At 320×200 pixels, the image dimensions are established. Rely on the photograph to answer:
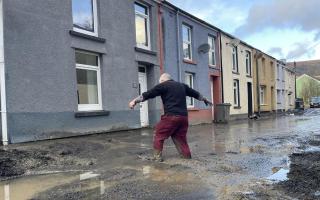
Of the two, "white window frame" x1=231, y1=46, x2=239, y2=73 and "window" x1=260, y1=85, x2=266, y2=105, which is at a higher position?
"white window frame" x1=231, y1=46, x2=239, y2=73

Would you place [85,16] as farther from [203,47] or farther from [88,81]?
[203,47]

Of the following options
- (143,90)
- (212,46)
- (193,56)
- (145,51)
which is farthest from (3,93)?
(212,46)

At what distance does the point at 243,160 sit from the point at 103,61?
7.17 m

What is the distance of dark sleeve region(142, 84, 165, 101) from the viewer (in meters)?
7.91

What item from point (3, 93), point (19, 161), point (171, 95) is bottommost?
point (19, 161)

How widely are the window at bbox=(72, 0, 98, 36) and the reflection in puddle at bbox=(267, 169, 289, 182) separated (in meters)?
8.34

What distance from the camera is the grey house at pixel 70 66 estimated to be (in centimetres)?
1027

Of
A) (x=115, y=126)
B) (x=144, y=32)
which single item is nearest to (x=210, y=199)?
(x=115, y=126)

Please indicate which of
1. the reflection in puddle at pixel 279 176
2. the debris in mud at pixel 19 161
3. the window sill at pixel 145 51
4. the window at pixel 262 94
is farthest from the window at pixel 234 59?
the reflection in puddle at pixel 279 176

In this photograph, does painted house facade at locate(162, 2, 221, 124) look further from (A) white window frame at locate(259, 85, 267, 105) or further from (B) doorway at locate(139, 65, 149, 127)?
→ (A) white window frame at locate(259, 85, 267, 105)

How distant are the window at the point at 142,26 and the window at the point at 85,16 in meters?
2.81

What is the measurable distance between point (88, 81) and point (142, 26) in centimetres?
458

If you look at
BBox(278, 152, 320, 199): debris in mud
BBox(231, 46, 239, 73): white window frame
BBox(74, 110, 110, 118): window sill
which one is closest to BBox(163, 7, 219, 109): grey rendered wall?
BBox(231, 46, 239, 73): white window frame

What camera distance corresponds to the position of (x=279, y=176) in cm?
655
